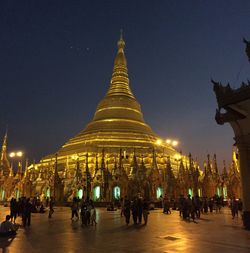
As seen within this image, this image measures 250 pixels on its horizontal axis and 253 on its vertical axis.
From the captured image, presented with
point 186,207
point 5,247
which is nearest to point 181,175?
point 186,207

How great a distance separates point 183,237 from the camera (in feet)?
36.8

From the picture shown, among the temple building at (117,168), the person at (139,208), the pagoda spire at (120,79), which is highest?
the pagoda spire at (120,79)

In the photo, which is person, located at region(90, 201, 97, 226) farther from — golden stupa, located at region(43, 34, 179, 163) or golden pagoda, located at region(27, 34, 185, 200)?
golden stupa, located at region(43, 34, 179, 163)

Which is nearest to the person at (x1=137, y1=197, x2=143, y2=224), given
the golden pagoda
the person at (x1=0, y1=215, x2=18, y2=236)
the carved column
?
the carved column

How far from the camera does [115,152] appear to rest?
47.2 metres

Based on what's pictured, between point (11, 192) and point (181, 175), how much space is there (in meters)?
30.0

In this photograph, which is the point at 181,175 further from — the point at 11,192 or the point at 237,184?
the point at 11,192

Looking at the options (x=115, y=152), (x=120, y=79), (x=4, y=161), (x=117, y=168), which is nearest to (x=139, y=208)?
(x=117, y=168)

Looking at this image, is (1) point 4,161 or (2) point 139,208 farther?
(1) point 4,161

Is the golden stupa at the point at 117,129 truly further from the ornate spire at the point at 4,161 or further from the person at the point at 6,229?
the person at the point at 6,229

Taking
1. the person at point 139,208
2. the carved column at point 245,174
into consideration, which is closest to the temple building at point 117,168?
the person at point 139,208

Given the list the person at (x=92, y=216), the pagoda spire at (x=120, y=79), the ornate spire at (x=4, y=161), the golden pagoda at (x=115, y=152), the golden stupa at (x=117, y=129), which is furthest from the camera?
the pagoda spire at (x=120, y=79)

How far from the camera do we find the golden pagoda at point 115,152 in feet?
129

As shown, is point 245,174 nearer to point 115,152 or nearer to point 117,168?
point 117,168
